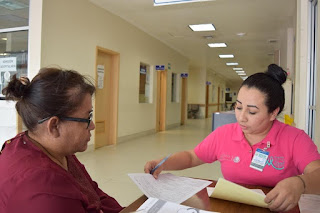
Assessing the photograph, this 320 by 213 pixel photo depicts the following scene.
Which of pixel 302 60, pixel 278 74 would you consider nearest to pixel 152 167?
pixel 278 74

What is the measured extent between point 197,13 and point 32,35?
3.68 metres

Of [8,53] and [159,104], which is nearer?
[8,53]

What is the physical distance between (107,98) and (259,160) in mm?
5225

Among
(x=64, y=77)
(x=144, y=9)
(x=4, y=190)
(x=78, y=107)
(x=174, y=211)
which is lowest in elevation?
(x=174, y=211)

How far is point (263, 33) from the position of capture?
795 cm

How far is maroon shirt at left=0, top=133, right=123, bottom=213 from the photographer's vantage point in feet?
2.39

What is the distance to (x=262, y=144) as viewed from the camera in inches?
54.6

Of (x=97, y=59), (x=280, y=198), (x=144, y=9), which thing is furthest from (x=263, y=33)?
(x=280, y=198)

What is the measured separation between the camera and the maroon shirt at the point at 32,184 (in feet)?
2.39

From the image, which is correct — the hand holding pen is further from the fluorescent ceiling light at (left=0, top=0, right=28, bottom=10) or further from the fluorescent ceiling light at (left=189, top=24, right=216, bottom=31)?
the fluorescent ceiling light at (left=189, top=24, right=216, bottom=31)

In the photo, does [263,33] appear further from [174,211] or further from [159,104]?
[174,211]

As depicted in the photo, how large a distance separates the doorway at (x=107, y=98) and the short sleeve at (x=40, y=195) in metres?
5.11

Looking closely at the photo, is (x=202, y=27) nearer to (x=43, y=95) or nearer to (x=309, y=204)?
(x=309, y=204)

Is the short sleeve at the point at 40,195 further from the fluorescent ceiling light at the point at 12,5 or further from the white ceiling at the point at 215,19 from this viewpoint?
the fluorescent ceiling light at the point at 12,5
